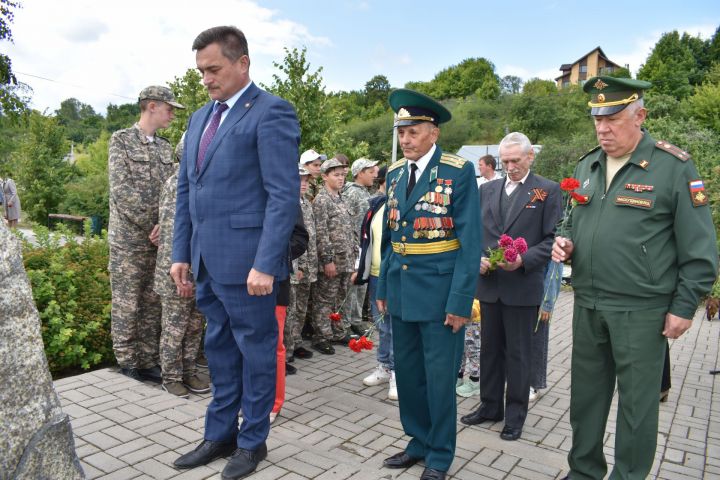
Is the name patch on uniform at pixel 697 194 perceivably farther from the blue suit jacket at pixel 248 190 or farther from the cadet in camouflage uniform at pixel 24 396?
the cadet in camouflage uniform at pixel 24 396

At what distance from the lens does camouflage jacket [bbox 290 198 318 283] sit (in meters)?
5.70

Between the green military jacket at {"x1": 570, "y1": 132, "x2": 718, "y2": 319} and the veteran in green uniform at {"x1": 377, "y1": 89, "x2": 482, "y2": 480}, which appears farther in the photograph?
the veteran in green uniform at {"x1": 377, "y1": 89, "x2": 482, "y2": 480}

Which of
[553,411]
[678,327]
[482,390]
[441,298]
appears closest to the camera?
[678,327]

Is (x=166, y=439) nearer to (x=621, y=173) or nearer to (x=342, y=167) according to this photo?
(x=621, y=173)

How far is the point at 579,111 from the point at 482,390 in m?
52.6

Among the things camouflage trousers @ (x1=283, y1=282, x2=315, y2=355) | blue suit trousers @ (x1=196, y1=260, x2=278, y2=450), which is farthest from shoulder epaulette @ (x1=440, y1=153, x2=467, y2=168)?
camouflage trousers @ (x1=283, y1=282, x2=315, y2=355)

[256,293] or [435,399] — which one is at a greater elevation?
[256,293]

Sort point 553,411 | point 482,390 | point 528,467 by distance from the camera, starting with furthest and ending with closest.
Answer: point 553,411
point 482,390
point 528,467

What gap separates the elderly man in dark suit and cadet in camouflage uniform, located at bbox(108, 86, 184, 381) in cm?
272

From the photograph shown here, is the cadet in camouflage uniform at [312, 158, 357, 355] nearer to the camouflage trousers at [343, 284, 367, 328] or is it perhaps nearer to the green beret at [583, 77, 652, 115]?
the camouflage trousers at [343, 284, 367, 328]

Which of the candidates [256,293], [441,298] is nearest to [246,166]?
[256,293]

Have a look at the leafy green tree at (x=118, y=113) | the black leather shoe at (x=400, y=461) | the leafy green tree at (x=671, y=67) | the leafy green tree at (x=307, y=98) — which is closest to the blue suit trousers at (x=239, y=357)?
the black leather shoe at (x=400, y=461)

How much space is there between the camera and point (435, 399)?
129 inches

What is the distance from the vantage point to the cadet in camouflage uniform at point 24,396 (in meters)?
2.40
